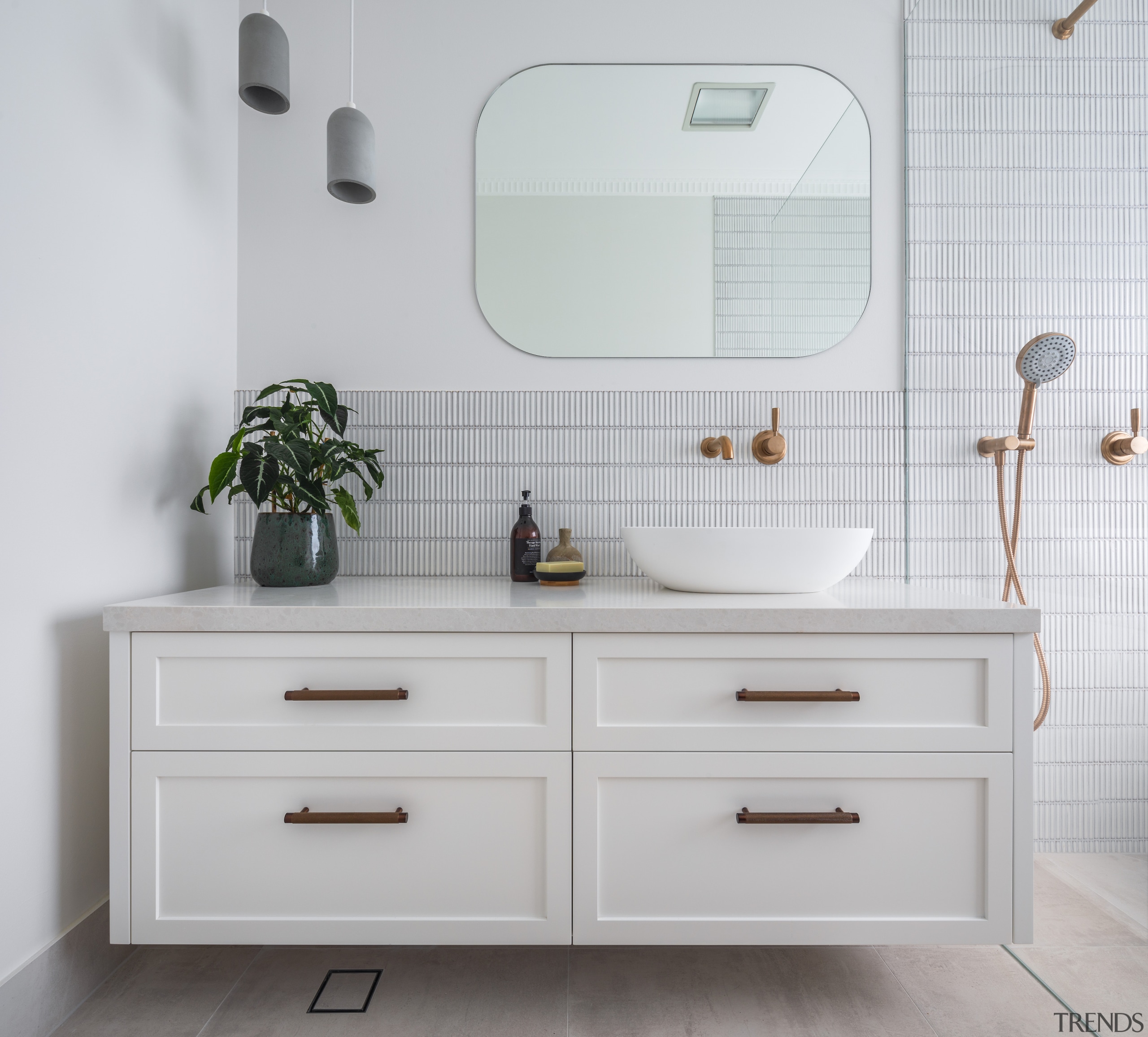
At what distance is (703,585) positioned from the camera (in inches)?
54.9

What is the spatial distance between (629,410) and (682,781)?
3.02ft

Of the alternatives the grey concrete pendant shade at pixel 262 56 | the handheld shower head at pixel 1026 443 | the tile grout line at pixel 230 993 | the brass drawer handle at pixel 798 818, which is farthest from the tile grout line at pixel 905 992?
the grey concrete pendant shade at pixel 262 56

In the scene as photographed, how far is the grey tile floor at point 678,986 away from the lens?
3.97 ft

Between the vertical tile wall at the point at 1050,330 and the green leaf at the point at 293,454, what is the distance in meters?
1.39

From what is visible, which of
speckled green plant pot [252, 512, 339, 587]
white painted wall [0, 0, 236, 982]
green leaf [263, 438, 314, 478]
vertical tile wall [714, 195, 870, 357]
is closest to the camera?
white painted wall [0, 0, 236, 982]

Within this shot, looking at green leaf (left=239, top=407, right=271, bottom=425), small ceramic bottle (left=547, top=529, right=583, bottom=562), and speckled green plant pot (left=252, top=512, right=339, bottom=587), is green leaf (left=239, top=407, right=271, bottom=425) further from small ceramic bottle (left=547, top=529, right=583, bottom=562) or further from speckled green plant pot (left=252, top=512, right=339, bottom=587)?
small ceramic bottle (left=547, top=529, right=583, bottom=562)

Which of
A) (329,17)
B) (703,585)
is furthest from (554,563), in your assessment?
(329,17)

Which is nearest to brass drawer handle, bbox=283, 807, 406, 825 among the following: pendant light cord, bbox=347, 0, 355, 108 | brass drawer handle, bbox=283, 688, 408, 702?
brass drawer handle, bbox=283, 688, 408, 702

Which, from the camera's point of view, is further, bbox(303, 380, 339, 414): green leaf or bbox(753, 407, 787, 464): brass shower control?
bbox(753, 407, 787, 464): brass shower control

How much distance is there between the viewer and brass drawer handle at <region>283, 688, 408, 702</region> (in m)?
1.16

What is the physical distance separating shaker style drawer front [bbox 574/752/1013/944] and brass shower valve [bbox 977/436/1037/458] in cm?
66

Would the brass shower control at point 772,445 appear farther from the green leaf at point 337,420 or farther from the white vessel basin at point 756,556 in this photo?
the green leaf at point 337,420

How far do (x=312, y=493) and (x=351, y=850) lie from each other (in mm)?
687

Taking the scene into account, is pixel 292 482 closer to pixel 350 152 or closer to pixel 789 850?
pixel 350 152
